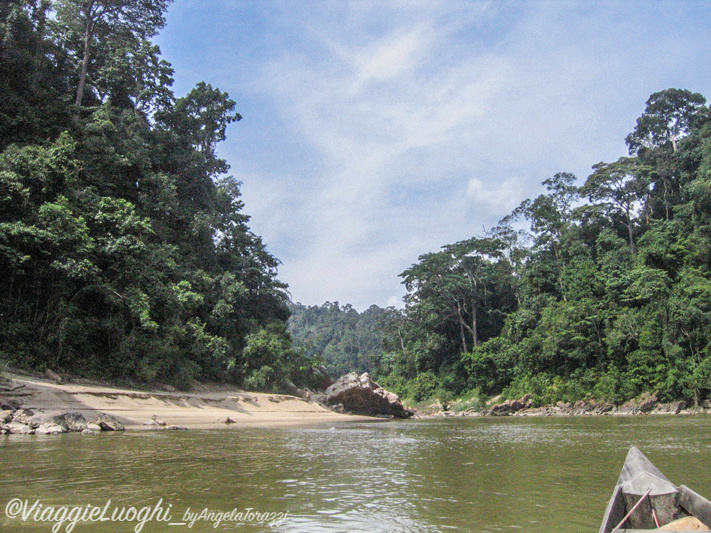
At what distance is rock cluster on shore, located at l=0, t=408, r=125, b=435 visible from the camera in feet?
36.7

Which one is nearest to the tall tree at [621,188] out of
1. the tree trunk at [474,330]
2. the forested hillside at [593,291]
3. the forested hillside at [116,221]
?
the forested hillside at [593,291]

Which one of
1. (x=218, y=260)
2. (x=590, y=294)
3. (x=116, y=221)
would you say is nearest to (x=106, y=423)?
Answer: (x=116, y=221)

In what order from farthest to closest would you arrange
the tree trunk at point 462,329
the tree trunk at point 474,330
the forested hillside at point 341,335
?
the forested hillside at point 341,335
the tree trunk at point 462,329
the tree trunk at point 474,330

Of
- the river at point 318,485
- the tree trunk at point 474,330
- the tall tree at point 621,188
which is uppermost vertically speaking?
the tall tree at point 621,188

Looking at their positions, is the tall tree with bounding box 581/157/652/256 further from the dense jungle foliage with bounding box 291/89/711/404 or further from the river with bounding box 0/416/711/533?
the river with bounding box 0/416/711/533

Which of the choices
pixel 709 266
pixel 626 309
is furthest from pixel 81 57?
pixel 709 266

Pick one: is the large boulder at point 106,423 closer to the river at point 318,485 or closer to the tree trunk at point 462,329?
the river at point 318,485

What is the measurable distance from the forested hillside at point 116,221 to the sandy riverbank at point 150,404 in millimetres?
1750

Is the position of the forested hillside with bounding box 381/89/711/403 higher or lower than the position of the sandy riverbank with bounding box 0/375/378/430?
higher

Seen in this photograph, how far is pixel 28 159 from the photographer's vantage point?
16.3 meters

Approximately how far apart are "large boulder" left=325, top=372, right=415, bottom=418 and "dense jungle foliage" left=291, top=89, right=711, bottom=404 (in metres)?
12.6

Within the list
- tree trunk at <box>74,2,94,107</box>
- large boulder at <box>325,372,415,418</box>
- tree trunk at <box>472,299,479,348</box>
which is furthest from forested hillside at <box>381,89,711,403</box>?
tree trunk at <box>74,2,94,107</box>

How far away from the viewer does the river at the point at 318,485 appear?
421 centimetres

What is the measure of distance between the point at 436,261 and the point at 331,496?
146 feet
